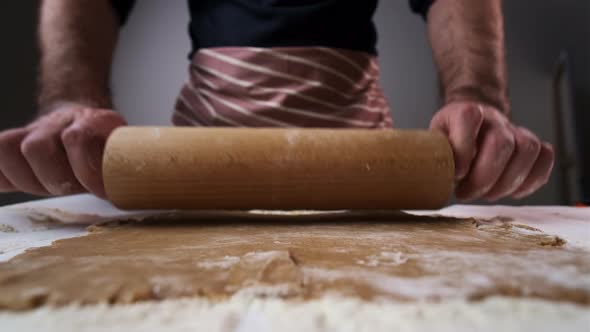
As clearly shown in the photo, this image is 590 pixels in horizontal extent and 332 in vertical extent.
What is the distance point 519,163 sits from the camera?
90 centimetres

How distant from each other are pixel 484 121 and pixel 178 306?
0.79 m

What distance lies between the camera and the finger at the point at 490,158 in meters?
0.86

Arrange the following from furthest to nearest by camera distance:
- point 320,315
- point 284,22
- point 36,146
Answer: point 284,22 → point 36,146 → point 320,315

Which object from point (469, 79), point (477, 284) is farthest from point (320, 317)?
point (469, 79)

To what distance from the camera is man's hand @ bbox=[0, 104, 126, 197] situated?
804 mm

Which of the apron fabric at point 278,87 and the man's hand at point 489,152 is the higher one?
the apron fabric at point 278,87

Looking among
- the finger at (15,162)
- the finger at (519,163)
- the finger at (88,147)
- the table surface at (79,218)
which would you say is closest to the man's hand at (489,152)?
the finger at (519,163)

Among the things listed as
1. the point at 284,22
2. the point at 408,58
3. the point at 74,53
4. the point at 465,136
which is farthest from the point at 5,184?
the point at 408,58

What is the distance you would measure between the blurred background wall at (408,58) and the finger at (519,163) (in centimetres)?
248

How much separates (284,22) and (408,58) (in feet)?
7.48

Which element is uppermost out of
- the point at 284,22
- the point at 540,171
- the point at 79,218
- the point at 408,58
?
the point at 408,58

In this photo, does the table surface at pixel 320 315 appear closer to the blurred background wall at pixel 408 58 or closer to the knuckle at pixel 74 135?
the knuckle at pixel 74 135

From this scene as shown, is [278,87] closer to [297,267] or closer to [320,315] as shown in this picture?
[297,267]

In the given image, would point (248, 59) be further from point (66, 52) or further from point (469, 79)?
point (469, 79)
